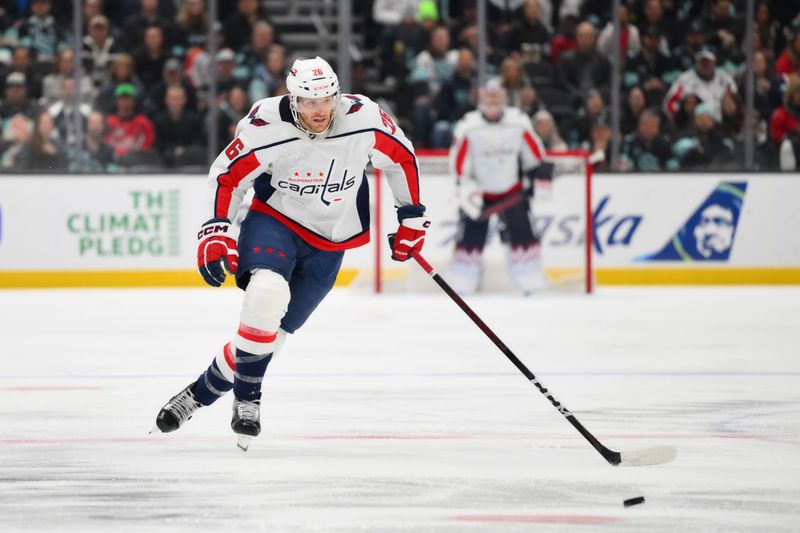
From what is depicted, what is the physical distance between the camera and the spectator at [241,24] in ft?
36.9

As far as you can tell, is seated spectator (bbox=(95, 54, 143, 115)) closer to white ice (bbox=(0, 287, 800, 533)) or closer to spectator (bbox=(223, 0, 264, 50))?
spectator (bbox=(223, 0, 264, 50))

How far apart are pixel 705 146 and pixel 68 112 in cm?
475

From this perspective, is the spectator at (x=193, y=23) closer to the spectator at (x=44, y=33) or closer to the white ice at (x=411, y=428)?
the spectator at (x=44, y=33)

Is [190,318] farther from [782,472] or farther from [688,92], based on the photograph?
[782,472]

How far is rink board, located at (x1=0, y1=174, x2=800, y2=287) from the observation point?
1072 centimetres

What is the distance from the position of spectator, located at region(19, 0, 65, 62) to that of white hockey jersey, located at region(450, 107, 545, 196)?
9.89 feet

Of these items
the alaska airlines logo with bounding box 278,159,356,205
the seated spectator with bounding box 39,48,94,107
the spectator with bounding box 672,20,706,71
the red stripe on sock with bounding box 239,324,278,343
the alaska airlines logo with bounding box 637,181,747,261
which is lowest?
the alaska airlines logo with bounding box 637,181,747,261

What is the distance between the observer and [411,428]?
450 cm

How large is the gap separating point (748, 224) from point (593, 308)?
2.38 meters

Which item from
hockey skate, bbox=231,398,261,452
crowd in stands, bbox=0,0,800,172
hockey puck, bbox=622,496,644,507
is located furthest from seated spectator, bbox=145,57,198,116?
hockey puck, bbox=622,496,644,507

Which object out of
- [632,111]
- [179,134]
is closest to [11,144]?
[179,134]

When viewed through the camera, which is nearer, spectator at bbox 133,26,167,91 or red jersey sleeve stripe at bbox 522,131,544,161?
red jersey sleeve stripe at bbox 522,131,544,161

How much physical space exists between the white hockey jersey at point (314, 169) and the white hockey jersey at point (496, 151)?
6.16m

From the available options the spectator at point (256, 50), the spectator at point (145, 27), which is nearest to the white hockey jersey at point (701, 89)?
the spectator at point (256, 50)
